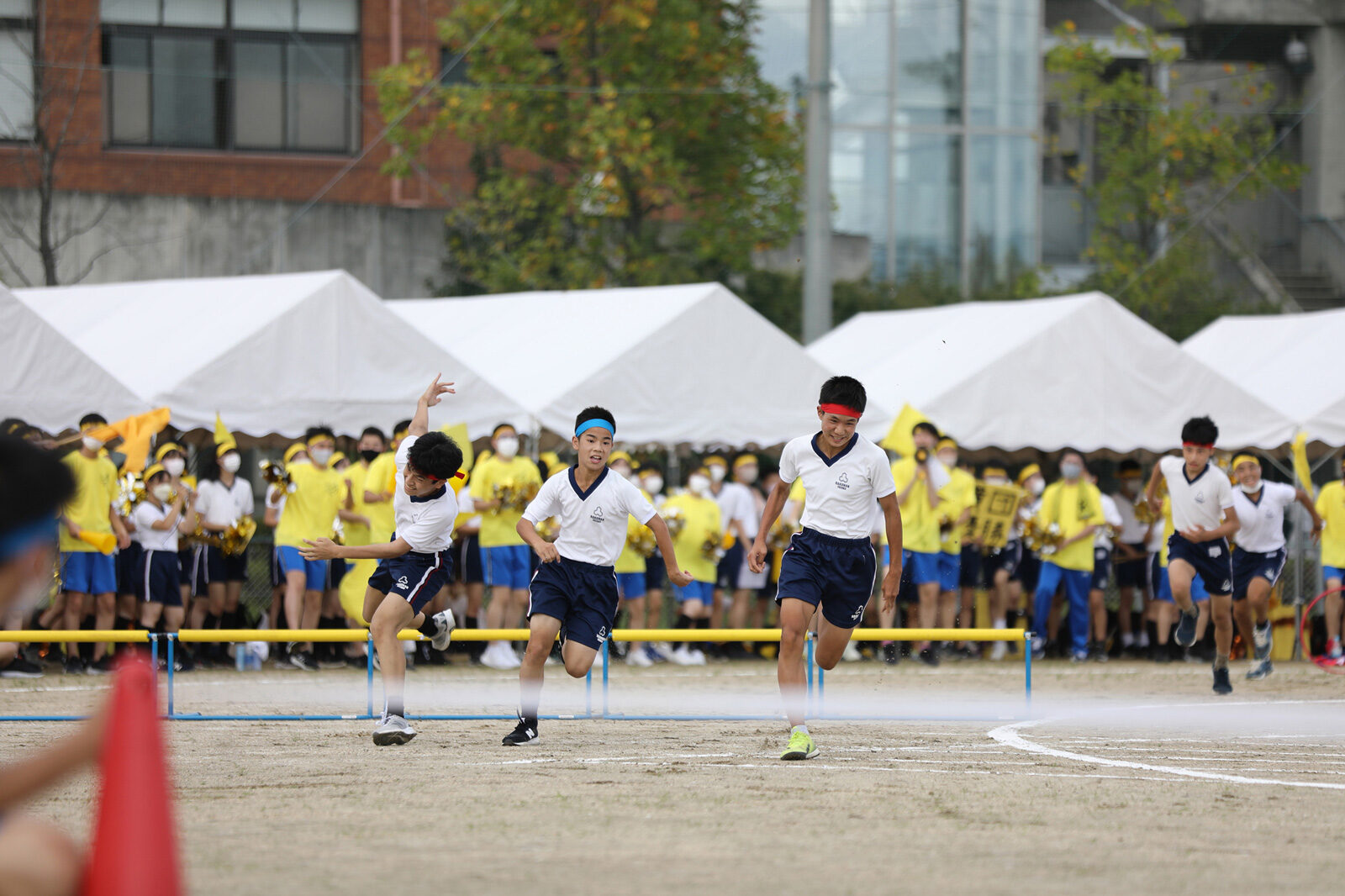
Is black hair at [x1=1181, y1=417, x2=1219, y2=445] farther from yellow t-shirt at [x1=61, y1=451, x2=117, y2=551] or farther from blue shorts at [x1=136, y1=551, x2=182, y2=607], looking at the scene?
yellow t-shirt at [x1=61, y1=451, x2=117, y2=551]

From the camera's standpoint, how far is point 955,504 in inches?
747

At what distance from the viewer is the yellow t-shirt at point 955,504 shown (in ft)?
62.1

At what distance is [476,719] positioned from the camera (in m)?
12.6

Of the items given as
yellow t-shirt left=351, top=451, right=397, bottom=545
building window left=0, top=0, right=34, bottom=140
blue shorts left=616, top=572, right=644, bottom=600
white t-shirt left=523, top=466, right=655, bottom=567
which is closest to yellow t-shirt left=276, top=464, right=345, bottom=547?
yellow t-shirt left=351, top=451, right=397, bottom=545

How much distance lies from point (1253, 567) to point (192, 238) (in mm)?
15915

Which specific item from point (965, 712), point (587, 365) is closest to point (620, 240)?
point (587, 365)

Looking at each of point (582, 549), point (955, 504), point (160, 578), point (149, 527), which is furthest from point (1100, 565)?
point (582, 549)

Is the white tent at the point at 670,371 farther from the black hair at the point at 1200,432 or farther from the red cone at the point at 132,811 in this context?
the red cone at the point at 132,811

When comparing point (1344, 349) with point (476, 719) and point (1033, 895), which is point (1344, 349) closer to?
point (476, 719)

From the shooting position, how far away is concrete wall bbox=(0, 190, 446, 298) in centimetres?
2612

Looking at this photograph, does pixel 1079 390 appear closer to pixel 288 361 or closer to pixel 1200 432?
pixel 1200 432

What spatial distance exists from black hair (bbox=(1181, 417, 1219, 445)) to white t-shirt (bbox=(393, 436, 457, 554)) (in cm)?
656

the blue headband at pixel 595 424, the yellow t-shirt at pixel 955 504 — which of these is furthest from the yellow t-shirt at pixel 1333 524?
the blue headband at pixel 595 424

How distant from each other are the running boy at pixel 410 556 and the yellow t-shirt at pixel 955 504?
8.72m
